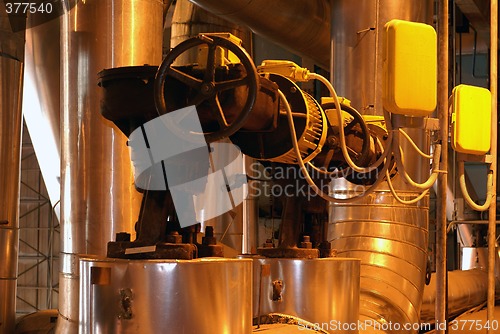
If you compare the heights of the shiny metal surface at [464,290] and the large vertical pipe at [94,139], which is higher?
the large vertical pipe at [94,139]

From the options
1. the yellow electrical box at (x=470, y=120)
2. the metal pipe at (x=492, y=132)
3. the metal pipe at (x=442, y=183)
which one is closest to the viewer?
the metal pipe at (x=442, y=183)

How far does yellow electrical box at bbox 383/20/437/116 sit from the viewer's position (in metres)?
1.80

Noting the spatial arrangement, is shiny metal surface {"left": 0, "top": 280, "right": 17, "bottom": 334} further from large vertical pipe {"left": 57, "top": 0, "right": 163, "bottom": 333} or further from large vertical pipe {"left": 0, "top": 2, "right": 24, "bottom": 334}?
large vertical pipe {"left": 57, "top": 0, "right": 163, "bottom": 333}

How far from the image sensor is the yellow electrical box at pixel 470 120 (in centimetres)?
209

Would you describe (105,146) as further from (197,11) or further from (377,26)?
(197,11)

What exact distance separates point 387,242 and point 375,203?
18 cm

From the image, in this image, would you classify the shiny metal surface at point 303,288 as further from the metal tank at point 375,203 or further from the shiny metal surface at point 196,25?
the shiny metal surface at point 196,25

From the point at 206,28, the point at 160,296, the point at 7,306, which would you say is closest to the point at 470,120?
the point at 160,296

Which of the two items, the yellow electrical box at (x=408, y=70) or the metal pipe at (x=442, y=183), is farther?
the metal pipe at (x=442, y=183)

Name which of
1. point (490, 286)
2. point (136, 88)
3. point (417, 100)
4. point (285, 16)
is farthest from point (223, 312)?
point (285, 16)

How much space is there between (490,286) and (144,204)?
1106 mm

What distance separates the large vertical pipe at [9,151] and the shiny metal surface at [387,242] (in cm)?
155

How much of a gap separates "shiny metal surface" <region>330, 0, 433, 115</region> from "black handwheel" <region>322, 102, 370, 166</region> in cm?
86

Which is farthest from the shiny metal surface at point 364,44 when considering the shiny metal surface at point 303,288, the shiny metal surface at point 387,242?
the shiny metal surface at point 303,288
